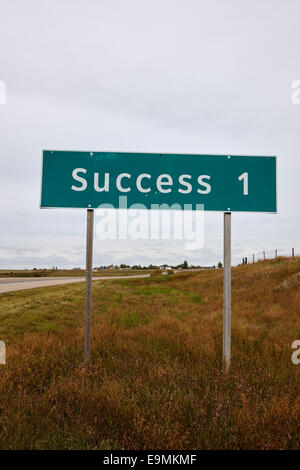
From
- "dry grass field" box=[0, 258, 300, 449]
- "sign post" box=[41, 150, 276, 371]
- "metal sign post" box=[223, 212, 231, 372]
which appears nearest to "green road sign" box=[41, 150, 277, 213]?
"sign post" box=[41, 150, 276, 371]

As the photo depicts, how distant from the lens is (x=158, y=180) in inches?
171

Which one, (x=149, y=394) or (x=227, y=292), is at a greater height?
(x=227, y=292)

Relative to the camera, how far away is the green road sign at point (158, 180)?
429cm

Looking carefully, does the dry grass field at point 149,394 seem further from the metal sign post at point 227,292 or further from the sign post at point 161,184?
the sign post at point 161,184

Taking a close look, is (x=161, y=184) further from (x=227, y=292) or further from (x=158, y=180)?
(x=227, y=292)

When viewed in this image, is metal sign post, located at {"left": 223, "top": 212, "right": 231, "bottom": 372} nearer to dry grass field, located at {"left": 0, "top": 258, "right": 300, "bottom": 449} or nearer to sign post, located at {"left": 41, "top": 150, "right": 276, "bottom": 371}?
sign post, located at {"left": 41, "top": 150, "right": 276, "bottom": 371}

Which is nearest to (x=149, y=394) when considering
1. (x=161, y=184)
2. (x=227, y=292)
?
(x=227, y=292)

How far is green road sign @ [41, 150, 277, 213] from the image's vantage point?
14.1ft

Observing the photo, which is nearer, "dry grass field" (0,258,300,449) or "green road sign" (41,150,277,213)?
"dry grass field" (0,258,300,449)

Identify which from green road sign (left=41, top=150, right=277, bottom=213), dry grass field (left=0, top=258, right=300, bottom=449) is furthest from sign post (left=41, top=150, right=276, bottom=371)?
dry grass field (left=0, top=258, right=300, bottom=449)

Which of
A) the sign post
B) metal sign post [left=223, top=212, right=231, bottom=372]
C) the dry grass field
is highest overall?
the sign post

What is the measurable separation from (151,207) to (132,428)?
2.72 meters

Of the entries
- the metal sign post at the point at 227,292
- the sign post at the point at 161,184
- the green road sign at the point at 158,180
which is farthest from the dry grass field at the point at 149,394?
the green road sign at the point at 158,180

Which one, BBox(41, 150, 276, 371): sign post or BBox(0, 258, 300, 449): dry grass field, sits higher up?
BBox(41, 150, 276, 371): sign post
